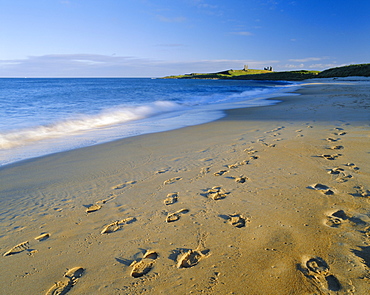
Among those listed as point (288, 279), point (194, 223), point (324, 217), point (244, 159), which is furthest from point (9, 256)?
point (244, 159)

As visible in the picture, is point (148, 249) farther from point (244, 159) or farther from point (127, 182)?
point (244, 159)

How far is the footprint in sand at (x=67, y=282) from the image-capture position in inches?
76.0

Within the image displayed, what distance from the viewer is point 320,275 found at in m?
1.92

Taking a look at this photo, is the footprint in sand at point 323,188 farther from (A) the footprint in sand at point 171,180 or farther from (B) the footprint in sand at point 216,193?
(A) the footprint in sand at point 171,180

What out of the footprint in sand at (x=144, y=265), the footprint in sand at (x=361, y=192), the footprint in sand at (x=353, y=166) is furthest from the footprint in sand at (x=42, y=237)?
the footprint in sand at (x=353, y=166)

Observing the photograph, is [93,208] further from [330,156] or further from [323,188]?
[330,156]

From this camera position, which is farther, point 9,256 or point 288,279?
point 9,256

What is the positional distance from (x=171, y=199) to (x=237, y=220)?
3.23 ft

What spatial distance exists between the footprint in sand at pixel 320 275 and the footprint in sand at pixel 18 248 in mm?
2629

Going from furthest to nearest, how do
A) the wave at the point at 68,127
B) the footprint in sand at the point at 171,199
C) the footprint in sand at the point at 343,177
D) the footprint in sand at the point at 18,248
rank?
the wave at the point at 68,127, the footprint in sand at the point at 343,177, the footprint in sand at the point at 171,199, the footprint in sand at the point at 18,248

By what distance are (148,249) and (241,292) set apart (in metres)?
0.94

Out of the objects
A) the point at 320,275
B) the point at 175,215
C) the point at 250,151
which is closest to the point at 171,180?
the point at 175,215

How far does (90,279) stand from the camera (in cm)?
203

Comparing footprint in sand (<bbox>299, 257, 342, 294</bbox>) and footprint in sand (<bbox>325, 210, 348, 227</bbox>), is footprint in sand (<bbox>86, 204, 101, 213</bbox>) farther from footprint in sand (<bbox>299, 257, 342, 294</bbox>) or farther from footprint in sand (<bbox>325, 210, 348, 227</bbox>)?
footprint in sand (<bbox>325, 210, 348, 227</bbox>)
